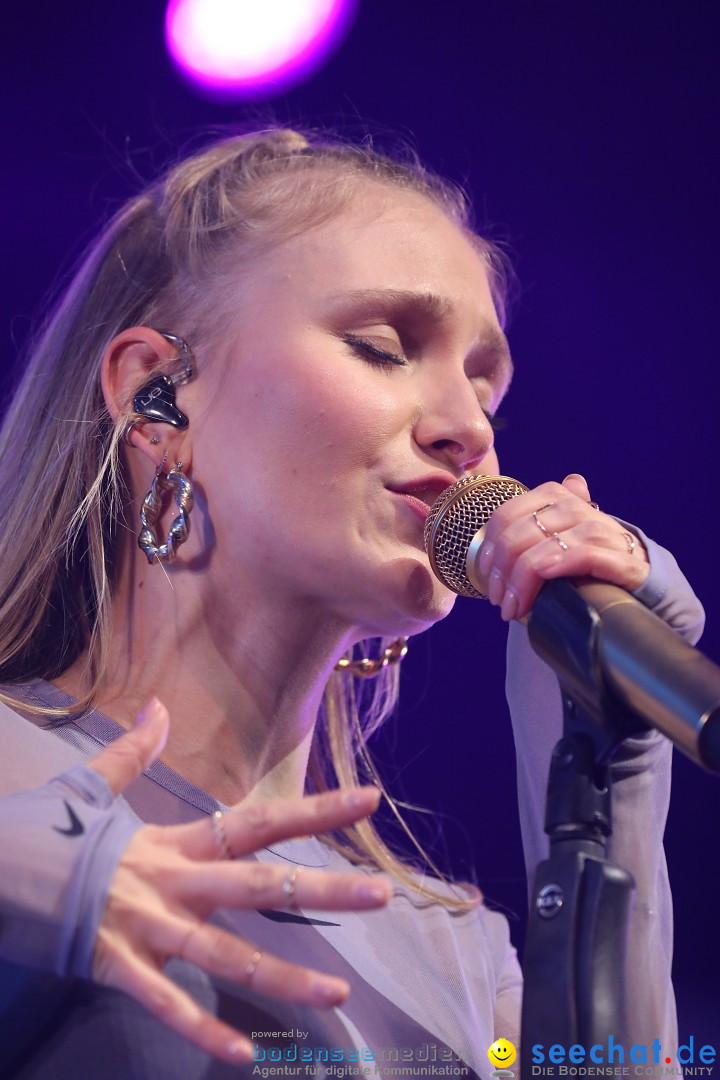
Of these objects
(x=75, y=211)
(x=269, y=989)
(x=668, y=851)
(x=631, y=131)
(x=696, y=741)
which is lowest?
(x=269, y=989)

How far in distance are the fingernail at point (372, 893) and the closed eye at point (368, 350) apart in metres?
0.98

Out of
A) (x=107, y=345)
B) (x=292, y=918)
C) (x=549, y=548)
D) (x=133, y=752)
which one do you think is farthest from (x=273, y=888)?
(x=107, y=345)

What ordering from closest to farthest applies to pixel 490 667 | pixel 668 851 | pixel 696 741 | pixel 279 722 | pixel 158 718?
1. pixel 696 741
2. pixel 158 718
3. pixel 279 722
4. pixel 668 851
5. pixel 490 667

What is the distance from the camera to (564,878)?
2.84 feet

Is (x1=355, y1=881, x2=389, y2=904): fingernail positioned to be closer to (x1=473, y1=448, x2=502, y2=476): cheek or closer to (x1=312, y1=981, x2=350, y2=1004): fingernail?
(x1=312, y1=981, x2=350, y2=1004): fingernail

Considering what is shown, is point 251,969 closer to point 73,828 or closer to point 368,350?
point 73,828

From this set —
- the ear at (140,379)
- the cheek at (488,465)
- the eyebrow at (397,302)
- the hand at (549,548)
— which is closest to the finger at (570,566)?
the hand at (549,548)

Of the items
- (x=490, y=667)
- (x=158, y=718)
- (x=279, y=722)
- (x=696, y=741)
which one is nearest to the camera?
(x=696, y=741)

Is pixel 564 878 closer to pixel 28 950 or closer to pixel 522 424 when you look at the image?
pixel 28 950

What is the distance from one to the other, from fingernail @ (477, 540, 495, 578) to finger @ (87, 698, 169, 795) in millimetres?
402

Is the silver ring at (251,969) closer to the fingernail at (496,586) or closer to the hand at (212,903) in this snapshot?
the hand at (212,903)

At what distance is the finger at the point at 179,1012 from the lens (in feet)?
2.56

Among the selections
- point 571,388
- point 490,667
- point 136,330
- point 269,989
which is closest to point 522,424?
point 571,388

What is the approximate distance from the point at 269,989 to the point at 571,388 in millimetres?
2040
